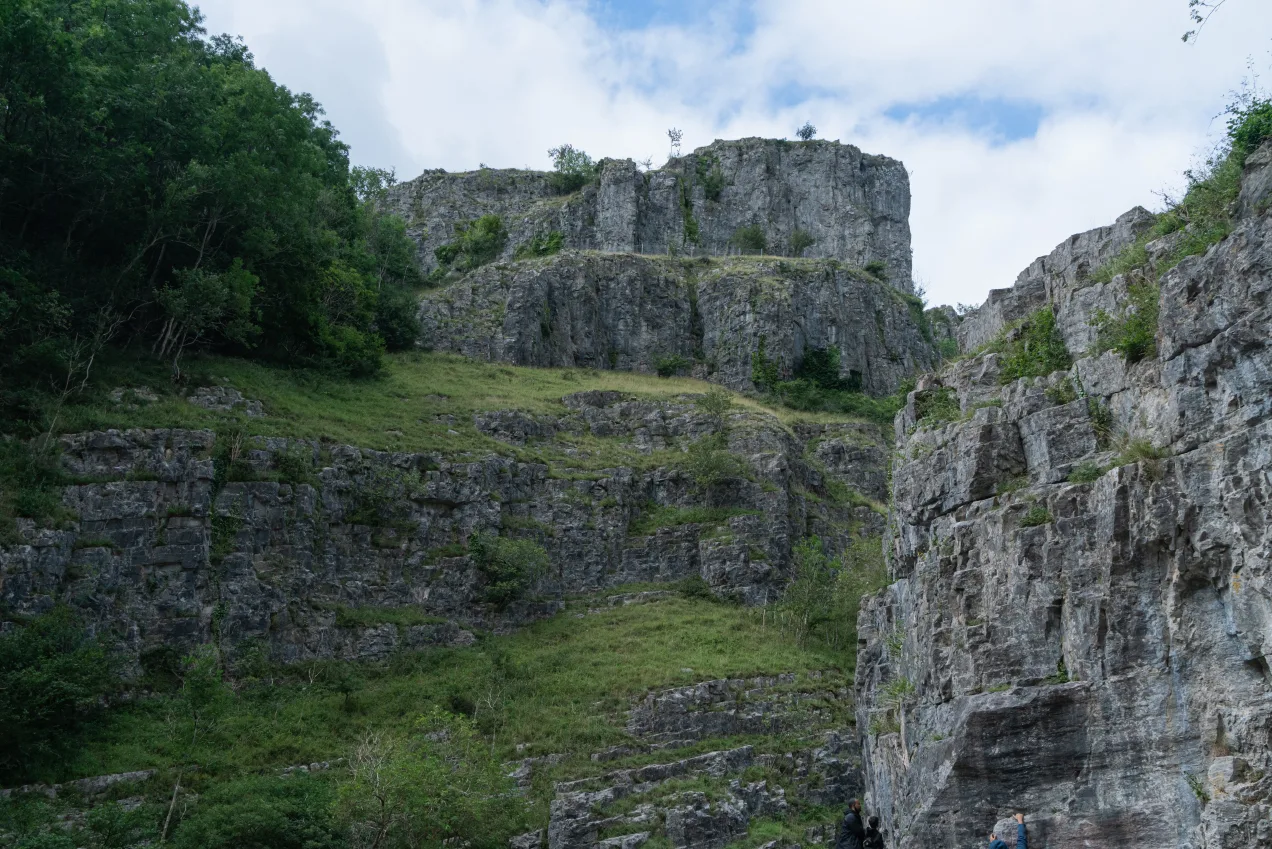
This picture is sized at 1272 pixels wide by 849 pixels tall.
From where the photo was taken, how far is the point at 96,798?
31312 mm

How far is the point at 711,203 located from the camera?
97.6m

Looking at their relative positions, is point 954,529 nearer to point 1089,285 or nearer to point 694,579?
point 1089,285

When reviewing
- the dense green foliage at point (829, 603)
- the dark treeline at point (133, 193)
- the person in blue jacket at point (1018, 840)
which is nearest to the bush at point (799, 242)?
the dense green foliage at point (829, 603)

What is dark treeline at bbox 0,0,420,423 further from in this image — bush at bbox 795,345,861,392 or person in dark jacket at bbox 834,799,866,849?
bush at bbox 795,345,861,392

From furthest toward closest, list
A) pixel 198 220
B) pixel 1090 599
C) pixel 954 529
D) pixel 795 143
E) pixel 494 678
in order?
pixel 795 143 → pixel 198 220 → pixel 494 678 → pixel 954 529 → pixel 1090 599

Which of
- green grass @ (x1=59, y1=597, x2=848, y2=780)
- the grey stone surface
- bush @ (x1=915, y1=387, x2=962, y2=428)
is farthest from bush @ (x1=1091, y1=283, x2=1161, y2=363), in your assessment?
green grass @ (x1=59, y1=597, x2=848, y2=780)

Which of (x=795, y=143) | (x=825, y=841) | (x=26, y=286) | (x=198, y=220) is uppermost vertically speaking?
(x=795, y=143)

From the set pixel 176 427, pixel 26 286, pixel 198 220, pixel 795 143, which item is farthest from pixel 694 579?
pixel 795 143

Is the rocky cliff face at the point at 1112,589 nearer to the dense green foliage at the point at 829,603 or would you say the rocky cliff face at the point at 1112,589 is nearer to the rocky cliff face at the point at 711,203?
the dense green foliage at the point at 829,603

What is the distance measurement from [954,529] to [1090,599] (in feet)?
14.1

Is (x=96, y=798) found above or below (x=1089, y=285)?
below

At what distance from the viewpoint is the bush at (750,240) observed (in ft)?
308

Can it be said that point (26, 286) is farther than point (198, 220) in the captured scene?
No

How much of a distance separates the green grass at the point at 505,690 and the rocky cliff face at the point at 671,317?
29.6 m
